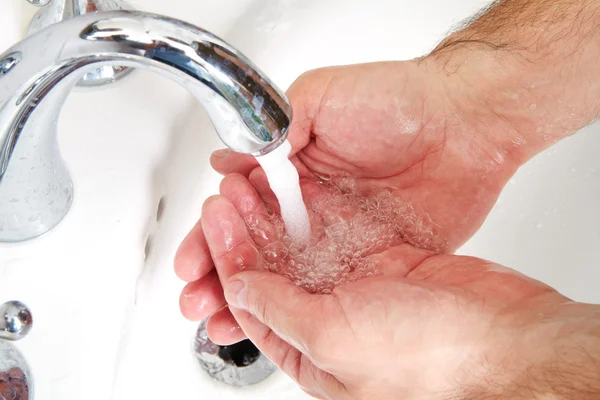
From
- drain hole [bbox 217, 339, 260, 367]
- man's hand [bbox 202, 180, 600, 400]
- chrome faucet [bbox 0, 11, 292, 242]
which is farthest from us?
drain hole [bbox 217, 339, 260, 367]

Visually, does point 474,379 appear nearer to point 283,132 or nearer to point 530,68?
point 283,132

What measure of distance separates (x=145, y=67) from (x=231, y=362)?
381mm

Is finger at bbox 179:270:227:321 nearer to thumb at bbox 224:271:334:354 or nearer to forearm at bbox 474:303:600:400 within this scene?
thumb at bbox 224:271:334:354

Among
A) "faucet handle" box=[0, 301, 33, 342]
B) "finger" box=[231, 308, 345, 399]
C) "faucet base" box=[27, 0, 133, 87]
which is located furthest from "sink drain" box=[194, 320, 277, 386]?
"faucet base" box=[27, 0, 133, 87]

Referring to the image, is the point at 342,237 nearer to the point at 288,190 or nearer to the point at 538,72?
the point at 288,190

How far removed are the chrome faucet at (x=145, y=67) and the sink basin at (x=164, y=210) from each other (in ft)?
0.42

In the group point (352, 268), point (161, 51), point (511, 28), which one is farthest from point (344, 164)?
point (161, 51)

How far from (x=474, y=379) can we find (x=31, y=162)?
34 cm

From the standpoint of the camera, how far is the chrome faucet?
0.30m

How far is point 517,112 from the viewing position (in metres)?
0.63

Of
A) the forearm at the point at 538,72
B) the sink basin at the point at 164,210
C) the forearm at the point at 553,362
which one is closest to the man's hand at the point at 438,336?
the forearm at the point at 553,362

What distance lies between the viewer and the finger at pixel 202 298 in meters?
0.54

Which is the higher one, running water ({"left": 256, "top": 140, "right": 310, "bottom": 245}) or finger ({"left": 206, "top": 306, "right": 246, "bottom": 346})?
running water ({"left": 256, "top": 140, "right": 310, "bottom": 245})

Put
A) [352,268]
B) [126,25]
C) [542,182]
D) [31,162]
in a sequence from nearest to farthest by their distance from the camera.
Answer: [126,25] < [31,162] < [352,268] < [542,182]
